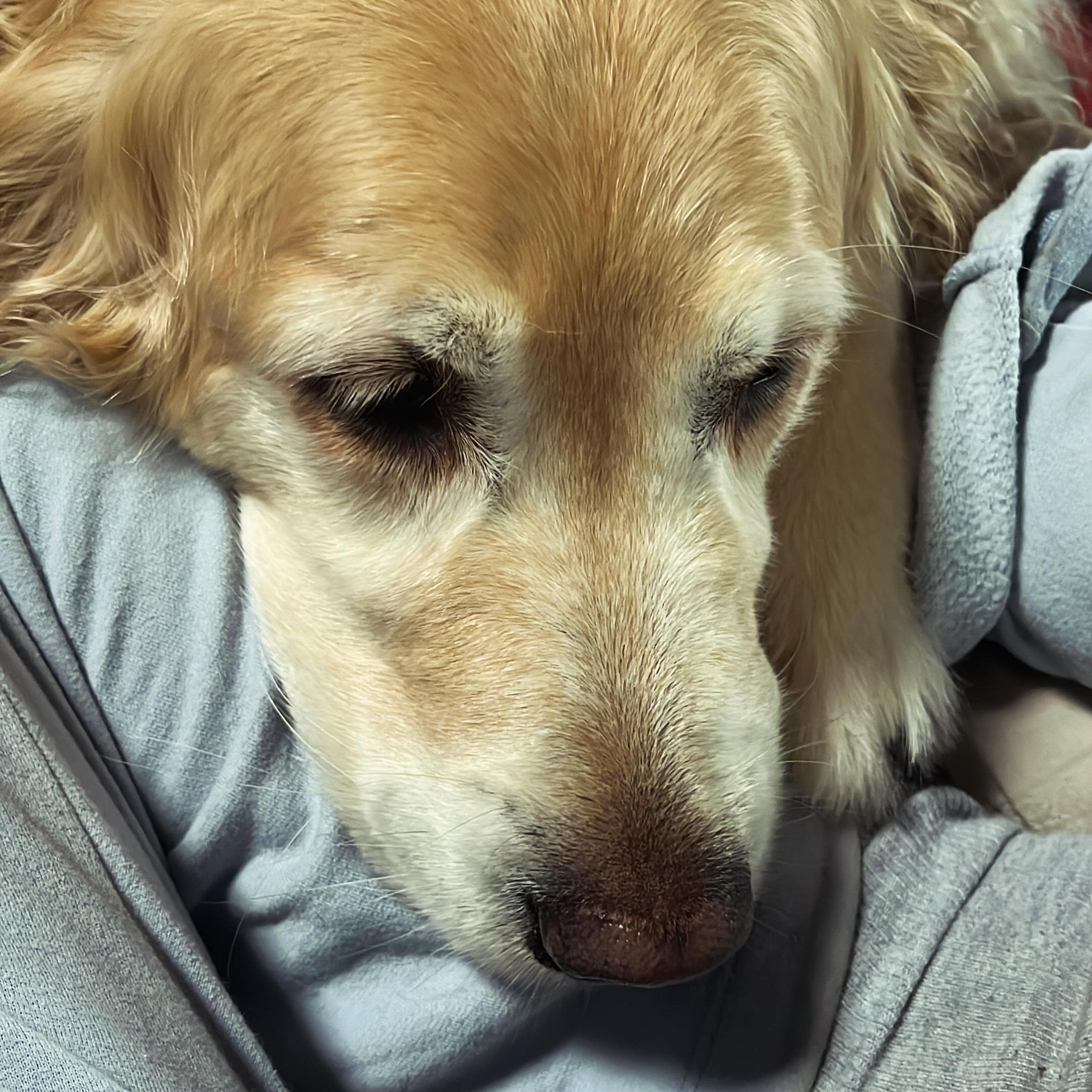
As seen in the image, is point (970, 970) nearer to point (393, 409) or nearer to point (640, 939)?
point (640, 939)

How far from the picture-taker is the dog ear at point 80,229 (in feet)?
3.26

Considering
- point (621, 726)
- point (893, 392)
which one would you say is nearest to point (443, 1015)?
point (621, 726)

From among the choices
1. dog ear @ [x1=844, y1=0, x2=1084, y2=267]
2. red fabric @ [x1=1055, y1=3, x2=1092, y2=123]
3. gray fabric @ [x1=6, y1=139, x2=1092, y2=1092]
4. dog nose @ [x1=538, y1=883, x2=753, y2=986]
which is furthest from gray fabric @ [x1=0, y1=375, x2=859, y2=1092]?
red fabric @ [x1=1055, y1=3, x2=1092, y2=123]

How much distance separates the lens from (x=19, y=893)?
87 cm

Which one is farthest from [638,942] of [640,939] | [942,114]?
[942,114]

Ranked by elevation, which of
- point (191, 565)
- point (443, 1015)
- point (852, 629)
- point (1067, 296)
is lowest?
point (443, 1015)

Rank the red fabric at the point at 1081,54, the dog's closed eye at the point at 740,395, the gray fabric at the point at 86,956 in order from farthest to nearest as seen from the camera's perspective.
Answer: the red fabric at the point at 1081,54
the dog's closed eye at the point at 740,395
the gray fabric at the point at 86,956

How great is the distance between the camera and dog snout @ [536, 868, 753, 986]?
33.8 inches

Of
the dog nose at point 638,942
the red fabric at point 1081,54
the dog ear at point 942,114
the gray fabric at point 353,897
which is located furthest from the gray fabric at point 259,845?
the red fabric at point 1081,54

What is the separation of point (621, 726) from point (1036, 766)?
0.62 meters

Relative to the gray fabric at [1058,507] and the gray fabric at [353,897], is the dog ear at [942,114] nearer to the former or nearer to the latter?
the gray fabric at [1058,507]

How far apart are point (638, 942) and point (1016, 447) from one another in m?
0.71

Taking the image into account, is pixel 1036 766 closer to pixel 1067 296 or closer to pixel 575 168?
pixel 1067 296

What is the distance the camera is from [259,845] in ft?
3.68
